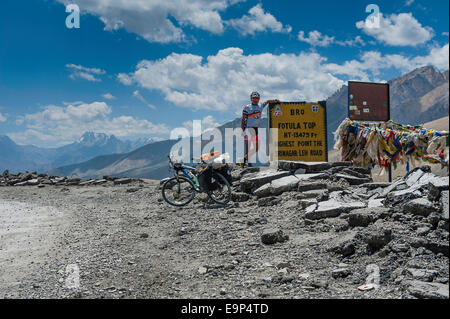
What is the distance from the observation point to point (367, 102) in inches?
455

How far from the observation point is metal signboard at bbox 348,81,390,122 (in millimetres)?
11414

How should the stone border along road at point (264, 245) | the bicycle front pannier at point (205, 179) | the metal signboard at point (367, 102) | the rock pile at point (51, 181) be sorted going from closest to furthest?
the stone border along road at point (264, 245)
the bicycle front pannier at point (205, 179)
the metal signboard at point (367, 102)
the rock pile at point (51, 181)

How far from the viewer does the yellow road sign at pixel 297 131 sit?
12.6 meters

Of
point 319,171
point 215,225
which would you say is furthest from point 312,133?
point 215,225

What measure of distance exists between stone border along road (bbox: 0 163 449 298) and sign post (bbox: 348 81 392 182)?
1979 millimetres

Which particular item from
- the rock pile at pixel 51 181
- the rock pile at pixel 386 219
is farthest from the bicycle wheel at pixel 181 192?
the rock pile at pixel 51 181

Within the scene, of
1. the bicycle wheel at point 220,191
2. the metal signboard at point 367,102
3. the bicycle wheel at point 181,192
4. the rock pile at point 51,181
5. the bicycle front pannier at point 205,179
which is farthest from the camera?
the rock pile at point 51,181

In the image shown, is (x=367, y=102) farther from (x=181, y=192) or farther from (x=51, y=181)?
(x=51, y=181)

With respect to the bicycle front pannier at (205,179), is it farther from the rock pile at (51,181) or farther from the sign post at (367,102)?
the rock pile at (51,181)

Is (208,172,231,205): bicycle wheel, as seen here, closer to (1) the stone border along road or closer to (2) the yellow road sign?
(1) the stone border along road

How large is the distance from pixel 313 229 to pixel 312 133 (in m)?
6.48

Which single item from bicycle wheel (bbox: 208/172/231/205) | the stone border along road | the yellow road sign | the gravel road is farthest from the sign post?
bicycle wheel (bbox: 208/172/231/205)

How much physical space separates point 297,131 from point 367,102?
2.37 m
